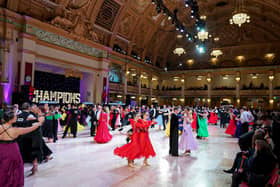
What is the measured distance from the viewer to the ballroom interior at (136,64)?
5094 millimetres

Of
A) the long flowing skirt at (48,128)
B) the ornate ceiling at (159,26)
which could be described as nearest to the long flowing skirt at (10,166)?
the long flowing skirt at (48,128)

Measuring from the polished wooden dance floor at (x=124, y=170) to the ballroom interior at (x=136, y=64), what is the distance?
0.08ft

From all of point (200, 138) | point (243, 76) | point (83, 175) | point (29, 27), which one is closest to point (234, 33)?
point (243, 76)

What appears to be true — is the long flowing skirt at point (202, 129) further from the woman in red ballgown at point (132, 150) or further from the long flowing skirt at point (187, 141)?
the woman in red ballgown at point (132, 150)

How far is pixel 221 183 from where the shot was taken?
420 cm

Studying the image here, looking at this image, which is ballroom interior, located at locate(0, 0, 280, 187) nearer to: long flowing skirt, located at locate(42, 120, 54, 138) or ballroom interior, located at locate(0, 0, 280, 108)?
ballroom interior, located at locate(0, 0, 280, 108)

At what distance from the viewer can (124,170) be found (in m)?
4.89

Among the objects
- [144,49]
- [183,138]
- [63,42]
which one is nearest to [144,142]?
[183,138]

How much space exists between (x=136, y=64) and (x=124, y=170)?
2016 cm

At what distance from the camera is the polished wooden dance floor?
4.10 metres

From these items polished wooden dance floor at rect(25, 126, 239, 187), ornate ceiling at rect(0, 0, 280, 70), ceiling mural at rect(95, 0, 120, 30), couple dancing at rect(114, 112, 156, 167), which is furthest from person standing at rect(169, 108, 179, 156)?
ceiling mural at rect(95, 0, 120, 30)

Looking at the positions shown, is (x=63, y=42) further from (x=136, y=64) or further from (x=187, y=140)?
(x=187, y=140)

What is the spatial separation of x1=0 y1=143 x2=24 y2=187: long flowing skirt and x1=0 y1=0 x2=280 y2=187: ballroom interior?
108 cm

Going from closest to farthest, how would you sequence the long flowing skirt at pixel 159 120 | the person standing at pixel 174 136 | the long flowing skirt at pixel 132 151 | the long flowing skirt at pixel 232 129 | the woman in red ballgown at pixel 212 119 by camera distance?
the long flowing skirt at pixel 132 151 → the person standing at pixel 174 136 → the long flowing skirt at pixel 232 129 → the long flowing skirt at pixel 159 120 → the woman in red ballgown at pixel 212 119
